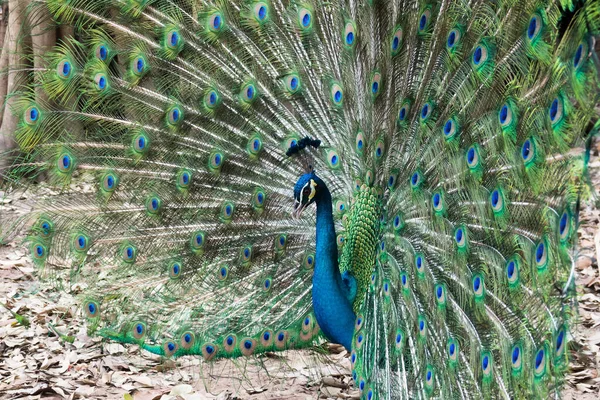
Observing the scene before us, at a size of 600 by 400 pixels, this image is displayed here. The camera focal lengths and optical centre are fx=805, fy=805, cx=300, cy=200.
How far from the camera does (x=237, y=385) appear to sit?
4.34 metres

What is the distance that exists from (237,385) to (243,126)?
4.58 feet

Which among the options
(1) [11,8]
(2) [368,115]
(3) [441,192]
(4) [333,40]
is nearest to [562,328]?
(3) [441,192]

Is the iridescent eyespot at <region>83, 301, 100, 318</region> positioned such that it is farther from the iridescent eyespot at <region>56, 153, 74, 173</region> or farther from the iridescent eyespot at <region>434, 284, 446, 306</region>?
the iridescent eyespot at <region>434, 284, 446, 306</region>

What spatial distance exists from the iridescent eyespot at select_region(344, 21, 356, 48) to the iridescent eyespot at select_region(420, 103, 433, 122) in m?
0.46

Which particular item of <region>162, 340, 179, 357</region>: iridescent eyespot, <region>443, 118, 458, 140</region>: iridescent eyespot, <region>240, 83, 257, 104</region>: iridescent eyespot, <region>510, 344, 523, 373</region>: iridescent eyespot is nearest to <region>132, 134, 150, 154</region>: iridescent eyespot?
<region>240, 83, 257, 104</region>: iridescent eyespot

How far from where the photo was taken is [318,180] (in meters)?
3.50

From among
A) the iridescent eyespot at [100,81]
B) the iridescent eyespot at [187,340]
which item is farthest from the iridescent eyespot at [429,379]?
the iridescent eyespot at [100,81]

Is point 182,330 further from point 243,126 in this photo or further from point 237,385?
point 243,126

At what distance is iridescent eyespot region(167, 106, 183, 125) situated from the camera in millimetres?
4055

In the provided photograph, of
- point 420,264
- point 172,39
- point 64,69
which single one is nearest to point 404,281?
point 420,264

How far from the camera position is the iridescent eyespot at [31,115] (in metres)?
3.98

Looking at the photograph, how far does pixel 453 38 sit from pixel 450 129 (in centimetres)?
36

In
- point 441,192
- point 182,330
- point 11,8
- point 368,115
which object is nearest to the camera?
point 441,192

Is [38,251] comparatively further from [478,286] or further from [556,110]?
[556,110]
